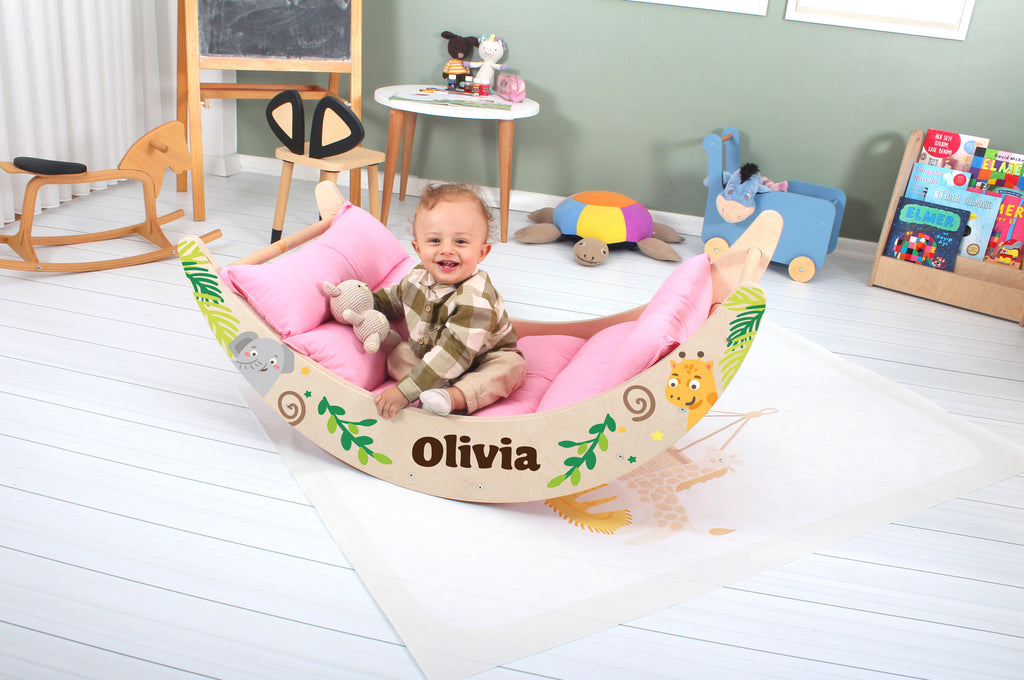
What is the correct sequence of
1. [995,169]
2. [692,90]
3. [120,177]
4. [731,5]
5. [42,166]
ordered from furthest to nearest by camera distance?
[692,90]
[731,5]
[995,169]
[120,177]
[42,166]

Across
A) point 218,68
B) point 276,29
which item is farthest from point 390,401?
point 276,29

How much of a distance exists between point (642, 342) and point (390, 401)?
474 mm

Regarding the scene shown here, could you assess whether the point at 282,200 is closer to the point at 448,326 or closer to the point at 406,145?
the point at 406,145

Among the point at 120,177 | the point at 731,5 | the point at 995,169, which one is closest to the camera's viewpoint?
the point at 120,177

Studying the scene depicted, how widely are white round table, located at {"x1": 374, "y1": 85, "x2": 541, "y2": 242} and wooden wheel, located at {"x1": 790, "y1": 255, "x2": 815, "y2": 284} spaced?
43.6 inches

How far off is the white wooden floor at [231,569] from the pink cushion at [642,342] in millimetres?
417

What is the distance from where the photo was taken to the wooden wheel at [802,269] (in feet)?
9.71

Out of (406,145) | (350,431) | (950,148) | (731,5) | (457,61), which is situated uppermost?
(731,5)

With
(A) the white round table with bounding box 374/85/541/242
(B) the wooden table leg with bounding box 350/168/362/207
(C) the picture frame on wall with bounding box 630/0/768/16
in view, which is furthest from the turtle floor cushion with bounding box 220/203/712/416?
(C) the picture frame on wall with bounding box 630/0/768/16

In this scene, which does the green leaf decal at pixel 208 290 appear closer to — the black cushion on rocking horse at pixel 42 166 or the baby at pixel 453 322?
the baby at pixel 453 322

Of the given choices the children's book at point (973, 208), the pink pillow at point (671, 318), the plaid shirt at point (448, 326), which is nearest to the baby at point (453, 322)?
the plaid shirt at point (448, 326)

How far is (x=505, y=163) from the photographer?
3.03m

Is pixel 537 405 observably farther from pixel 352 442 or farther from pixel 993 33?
pixel 993 33

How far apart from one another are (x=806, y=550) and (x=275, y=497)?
102cm
